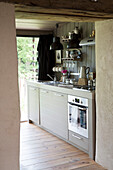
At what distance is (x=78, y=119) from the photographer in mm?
3846

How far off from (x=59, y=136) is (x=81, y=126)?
2.85 ft

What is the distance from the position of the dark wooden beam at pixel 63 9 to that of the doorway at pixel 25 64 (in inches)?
153

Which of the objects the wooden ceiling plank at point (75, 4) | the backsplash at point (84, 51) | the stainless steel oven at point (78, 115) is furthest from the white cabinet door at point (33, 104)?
the wooden ceiling plank at point (75, 4)

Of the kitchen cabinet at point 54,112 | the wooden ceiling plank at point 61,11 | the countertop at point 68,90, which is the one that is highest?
the wooden ceiling plank at point 61,11

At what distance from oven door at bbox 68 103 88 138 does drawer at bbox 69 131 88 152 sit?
7cm

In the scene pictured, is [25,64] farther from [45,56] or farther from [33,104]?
[33,104]

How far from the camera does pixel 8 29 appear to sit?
81.7 inches

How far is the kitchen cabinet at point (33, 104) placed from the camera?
17.3 ft

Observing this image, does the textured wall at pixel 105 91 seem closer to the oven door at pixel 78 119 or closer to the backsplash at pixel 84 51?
the oven door at pixel 78 119

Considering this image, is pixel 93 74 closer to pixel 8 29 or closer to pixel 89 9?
pixel 89 9

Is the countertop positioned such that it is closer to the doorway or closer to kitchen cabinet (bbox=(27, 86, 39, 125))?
kitchen cabinet (bbox=(27, 86, 39, 125))

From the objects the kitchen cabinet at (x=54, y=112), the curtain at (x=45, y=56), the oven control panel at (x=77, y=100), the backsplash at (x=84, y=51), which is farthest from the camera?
the curtain at (x=45, y=56)

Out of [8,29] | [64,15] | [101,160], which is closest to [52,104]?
[101,160]

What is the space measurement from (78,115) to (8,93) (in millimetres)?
1915
